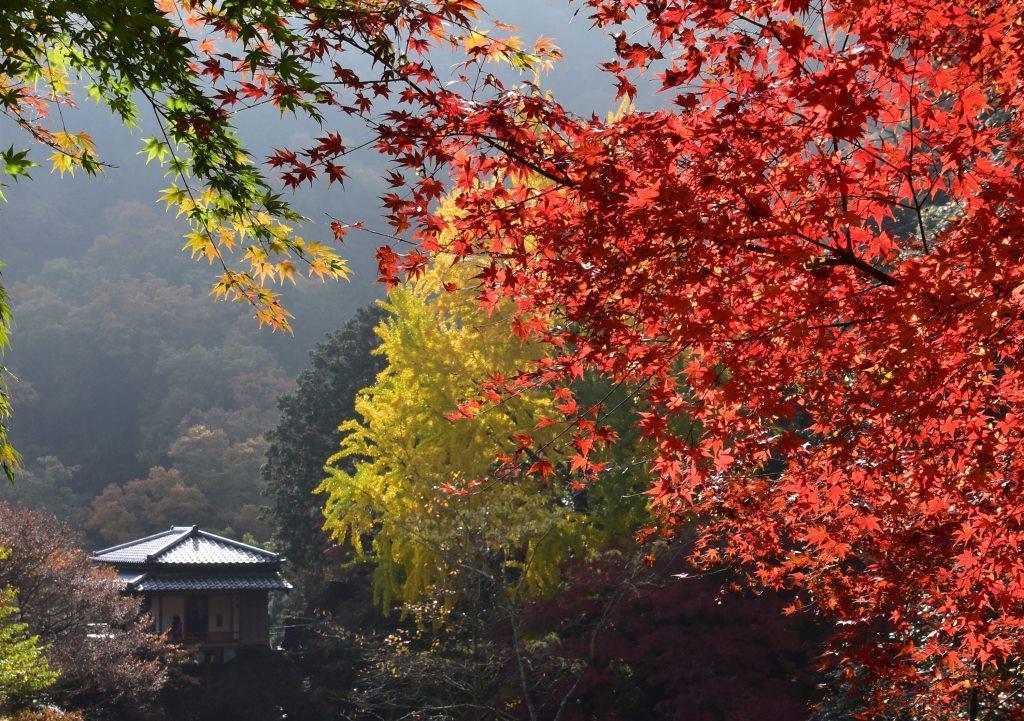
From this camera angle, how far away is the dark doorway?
2098 cm

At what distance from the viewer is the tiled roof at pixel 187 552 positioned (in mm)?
20438

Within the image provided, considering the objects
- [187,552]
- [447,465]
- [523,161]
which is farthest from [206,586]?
[523,161]

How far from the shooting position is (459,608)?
43.0 ft

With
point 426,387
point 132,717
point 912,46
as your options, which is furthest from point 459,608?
point 912,46

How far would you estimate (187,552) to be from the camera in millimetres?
21141

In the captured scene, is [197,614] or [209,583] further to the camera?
[197,614]

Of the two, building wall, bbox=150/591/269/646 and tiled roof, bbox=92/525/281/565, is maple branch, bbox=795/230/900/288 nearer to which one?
tiled roof, bbox=92/525/281/565


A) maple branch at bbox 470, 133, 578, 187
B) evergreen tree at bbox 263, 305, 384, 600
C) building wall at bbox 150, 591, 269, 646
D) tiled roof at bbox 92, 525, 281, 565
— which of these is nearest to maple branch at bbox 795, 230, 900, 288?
maple branch at bbox 470, 133, 578, 187

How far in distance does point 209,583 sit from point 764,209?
19.9m

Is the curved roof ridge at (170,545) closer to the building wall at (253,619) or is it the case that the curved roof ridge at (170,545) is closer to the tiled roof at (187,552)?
the tiled roof at (187,552)

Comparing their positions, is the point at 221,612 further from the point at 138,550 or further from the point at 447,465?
the point at 447,465

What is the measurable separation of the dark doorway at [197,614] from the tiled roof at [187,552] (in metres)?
0.92

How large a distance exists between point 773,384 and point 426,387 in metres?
8.81

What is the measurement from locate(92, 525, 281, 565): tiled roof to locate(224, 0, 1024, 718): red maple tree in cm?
1854
